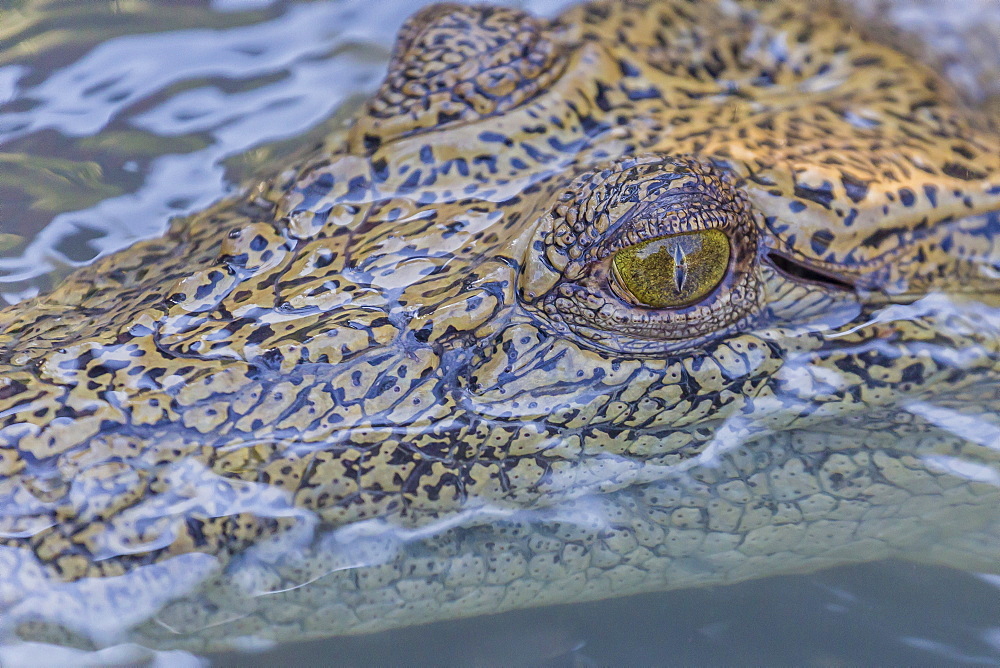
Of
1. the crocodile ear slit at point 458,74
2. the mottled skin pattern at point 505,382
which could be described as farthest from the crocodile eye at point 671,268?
the crocodile ear slit at point 458,74

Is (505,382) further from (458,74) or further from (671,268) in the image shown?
(458,74)

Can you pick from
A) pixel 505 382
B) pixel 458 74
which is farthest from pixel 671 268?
pixel 458 74

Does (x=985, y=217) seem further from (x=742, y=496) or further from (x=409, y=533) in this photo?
(x=409, y=533)

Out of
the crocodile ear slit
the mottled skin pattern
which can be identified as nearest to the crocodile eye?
the mottled skin pattern

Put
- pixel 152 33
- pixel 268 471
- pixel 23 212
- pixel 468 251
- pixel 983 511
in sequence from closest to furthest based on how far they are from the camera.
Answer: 1. pixel 268 471
2. pixel 468 251
3. pixel 983 511
4. pixel 23 212
5. pixel 152 33

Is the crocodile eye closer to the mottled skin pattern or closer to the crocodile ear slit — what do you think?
the mottled skin pattern

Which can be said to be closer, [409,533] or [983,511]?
[409,533]

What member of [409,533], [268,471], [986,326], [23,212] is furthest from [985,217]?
[23,212]
